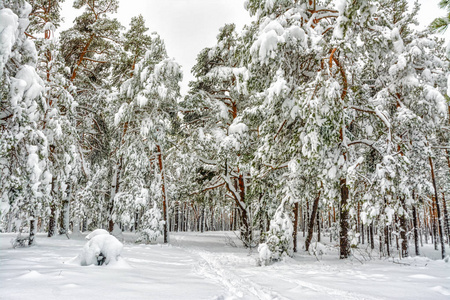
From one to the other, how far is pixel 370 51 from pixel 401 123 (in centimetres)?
334

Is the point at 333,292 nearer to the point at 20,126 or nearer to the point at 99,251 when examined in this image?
the point at 99,251

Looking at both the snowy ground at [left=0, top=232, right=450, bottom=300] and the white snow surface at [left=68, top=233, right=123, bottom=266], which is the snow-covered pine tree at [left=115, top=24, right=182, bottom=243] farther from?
the snowy ground at [left=0, top=232, right=450, bottom=300]

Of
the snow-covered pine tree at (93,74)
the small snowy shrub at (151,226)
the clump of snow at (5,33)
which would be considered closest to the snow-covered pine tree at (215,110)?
the small snowy shrub at (151,226)

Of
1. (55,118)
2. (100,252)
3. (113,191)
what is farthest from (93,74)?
(100,252)

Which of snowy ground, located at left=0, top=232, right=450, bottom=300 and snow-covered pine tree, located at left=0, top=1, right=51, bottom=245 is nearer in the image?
snowy ground, located at left=0, top=232, right=450, bottom=300

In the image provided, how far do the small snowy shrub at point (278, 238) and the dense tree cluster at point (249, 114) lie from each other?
0.13 ft

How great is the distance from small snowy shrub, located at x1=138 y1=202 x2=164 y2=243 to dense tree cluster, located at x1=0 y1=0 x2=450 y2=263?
0.24ft

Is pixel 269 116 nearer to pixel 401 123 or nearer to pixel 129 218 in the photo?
pixel 401 123

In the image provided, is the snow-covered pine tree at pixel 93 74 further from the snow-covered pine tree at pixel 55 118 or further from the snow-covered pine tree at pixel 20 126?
the snow-covered pine tree at pixel 20 126

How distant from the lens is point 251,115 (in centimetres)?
973

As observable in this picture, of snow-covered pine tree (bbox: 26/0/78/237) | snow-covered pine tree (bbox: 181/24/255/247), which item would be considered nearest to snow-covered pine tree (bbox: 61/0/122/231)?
snow-covered pine tree (bbox: 26/0/78/237)

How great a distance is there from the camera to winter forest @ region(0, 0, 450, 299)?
22.1 ft

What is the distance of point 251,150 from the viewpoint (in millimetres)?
12391

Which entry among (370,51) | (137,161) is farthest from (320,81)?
(137,161)
